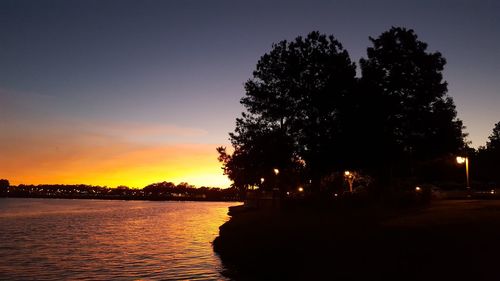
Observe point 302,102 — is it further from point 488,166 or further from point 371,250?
point 488,166

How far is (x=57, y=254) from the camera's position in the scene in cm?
3834

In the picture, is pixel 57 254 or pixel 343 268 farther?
pixel 57 254

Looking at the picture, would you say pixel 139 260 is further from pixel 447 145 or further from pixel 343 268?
pixel 447 145

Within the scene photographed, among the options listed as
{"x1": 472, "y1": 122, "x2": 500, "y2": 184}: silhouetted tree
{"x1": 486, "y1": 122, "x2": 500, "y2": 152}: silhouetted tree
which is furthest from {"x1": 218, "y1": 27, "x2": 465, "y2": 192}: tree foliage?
{"x1": 486, "y1": 122, "x2": 500, "y2": 152}: silhouetted tree

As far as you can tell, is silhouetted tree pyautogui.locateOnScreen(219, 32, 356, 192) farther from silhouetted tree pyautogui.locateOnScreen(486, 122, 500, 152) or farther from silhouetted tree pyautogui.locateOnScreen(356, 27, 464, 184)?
silhouetted tree pyautogui.locateOnScreen(486, 122, 500, 152)

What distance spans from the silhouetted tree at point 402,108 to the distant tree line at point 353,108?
0.09 m

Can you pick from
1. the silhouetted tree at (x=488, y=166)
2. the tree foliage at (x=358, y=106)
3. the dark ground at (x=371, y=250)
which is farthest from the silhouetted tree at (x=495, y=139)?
the dark ground at (x=371, y=250)

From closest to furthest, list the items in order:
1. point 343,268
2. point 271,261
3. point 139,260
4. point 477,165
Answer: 1. point 343,268
2. point 271,261
3. point 139,260
4. point 477,165

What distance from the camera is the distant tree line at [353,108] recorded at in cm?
4303

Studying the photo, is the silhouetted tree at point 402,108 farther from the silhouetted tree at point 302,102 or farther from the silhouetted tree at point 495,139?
the silhouetted tree at point 495,139

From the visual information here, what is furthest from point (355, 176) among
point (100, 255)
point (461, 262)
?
point (461, 262)

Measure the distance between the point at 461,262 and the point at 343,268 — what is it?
467 centimetres

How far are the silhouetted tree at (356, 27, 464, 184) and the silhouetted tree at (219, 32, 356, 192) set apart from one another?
2.92 metres

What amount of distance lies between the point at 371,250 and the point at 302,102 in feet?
95.5
